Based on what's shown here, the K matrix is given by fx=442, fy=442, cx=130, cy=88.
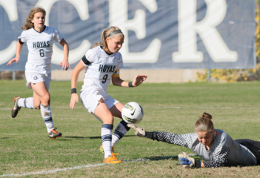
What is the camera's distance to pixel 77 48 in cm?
2180

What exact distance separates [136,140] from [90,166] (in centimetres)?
236

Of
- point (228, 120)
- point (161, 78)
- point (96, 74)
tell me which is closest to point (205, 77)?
point (161, 78)

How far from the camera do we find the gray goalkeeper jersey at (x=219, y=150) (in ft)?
17.7

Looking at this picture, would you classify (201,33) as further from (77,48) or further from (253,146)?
(253,146)

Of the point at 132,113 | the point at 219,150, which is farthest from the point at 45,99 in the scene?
the point at 219,150

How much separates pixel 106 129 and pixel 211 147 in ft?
4.55

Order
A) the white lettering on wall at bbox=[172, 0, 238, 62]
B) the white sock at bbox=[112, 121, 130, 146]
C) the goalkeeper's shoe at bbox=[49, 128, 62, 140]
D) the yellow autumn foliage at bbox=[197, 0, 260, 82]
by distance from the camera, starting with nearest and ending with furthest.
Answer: the white sock at bbox=[112, 121, 130, 146] → the goalkeeper's shoe at bbox=[49, 128, 62, 140] → the white lettering on wall at bbox=[172, 0, 238, 62] → the yellow autumn foliage at bbox=[197, 0, 260, 82]

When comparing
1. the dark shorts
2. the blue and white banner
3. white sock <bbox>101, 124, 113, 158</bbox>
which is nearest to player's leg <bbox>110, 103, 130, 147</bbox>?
white sock <bbox>101, 124, 113, 158</bbox>

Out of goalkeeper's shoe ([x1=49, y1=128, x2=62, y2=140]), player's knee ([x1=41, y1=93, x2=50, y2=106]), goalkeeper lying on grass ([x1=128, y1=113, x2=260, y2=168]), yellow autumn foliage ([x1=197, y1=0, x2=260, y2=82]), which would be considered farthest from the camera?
yellow autumn foliage ([x1=197, y1=0, x2=260, y2=82])

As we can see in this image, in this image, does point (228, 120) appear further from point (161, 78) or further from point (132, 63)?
point (161, 78)

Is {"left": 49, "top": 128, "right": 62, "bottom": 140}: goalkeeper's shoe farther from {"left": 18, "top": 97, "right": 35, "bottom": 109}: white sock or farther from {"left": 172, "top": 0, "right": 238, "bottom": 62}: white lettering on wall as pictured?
{"left": 172, "top": 0, "right": 238, "bottom": 62}: white lettering on wall

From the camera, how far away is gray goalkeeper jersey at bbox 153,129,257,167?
5398 millimetres

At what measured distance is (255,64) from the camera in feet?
71.1

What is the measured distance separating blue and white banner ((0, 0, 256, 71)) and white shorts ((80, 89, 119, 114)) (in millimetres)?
15389
